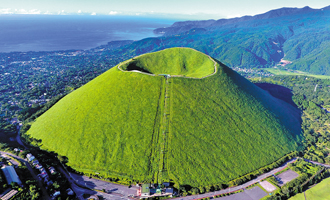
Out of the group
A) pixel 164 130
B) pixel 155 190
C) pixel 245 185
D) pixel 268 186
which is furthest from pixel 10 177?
pixel 268 186

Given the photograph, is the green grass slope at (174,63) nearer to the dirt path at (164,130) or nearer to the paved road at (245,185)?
the dirt path at (164,130)

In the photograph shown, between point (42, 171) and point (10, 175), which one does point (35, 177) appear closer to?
point (42, 171)

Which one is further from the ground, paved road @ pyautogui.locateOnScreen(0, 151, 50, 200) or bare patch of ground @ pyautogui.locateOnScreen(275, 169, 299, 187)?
Result: paved road @ pyautogui.locateOnScreen(0, 151, 50, 200)

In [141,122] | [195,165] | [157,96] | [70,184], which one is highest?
[157,96]

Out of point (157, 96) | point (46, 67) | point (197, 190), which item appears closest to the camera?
point (197, 190)

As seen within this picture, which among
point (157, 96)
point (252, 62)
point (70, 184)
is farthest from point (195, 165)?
point (252, 62)

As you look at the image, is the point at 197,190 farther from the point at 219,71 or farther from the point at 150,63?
the point at 150,63

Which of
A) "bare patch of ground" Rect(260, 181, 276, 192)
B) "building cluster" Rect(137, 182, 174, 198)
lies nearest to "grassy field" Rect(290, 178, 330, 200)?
"bare patch of ground" Rect(260, 181, 276, 192)

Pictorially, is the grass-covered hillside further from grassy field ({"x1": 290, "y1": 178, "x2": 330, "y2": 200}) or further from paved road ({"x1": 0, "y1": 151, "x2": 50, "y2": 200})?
grassy field ({"x1": 290, "y1": 178, "x2": 330, "y2": 200})
